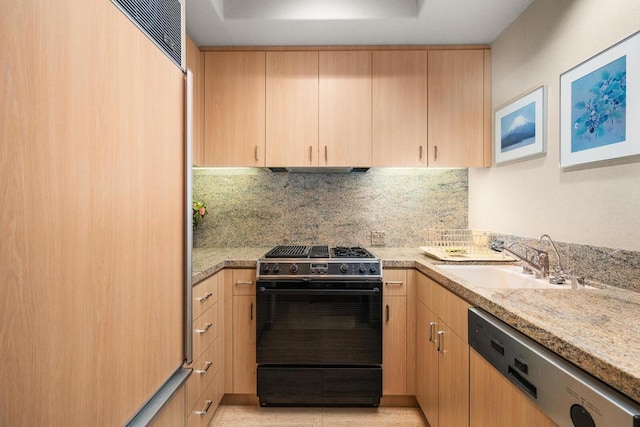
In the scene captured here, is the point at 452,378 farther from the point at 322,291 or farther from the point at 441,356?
the point at 322,291

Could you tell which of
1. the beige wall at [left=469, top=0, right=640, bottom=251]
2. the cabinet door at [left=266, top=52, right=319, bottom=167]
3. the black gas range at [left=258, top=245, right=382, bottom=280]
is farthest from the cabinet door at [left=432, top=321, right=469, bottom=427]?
the cabinet door at [left=266, top=52, right=319, bottom=167]

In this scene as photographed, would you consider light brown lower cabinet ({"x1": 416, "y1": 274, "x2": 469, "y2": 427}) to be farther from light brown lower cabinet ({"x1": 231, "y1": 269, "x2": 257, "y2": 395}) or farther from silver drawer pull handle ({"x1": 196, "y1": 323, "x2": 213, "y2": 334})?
silver drawer pull handle ({"x1": 196, "y1": 323, "x2": 213, "y2": 334})

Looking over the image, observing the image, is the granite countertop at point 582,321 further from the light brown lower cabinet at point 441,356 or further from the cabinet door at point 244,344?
the cabinet door at point 244,344

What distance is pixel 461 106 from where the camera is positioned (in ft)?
8.18

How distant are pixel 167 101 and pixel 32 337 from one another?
75 centimetres

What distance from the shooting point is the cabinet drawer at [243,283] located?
2.22 meters

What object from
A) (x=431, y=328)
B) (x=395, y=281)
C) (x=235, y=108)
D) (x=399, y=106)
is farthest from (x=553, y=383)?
(x=235, y=108)

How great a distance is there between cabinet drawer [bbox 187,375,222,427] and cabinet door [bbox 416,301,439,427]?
4.01ft

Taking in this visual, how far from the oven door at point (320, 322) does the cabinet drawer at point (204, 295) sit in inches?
10.9

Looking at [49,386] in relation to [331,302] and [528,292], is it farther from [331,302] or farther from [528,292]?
[331,302]

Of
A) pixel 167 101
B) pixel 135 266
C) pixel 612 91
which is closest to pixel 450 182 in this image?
pixel 612 91

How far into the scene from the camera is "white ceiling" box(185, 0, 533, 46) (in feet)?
6.77

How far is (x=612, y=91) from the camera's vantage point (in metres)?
1.38

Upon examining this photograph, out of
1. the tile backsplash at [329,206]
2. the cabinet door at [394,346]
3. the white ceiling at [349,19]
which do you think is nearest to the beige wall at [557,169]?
the white ceiling at [349,19]
